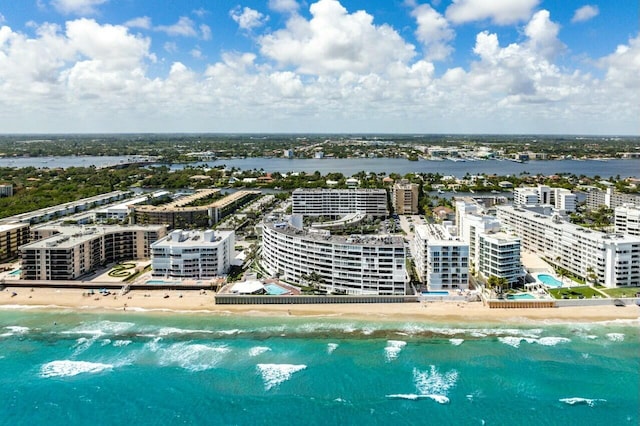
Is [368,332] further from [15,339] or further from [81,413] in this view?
[15,339]

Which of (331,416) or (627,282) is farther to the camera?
(627,282)

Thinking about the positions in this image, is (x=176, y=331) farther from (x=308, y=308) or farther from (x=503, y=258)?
(x=503, y=258)

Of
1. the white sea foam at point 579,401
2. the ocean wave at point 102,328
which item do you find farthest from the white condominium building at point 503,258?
the ocean wave at point 102,328

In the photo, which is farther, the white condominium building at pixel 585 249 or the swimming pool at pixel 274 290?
the white condominium building at pixel 585 249

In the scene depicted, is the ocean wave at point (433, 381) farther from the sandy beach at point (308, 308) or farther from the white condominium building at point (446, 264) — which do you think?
the white condominium building at point (446, 264)

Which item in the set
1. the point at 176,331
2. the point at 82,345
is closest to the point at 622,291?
the point at 176,331

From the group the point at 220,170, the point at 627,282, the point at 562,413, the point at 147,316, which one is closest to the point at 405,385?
the point at 562,413
